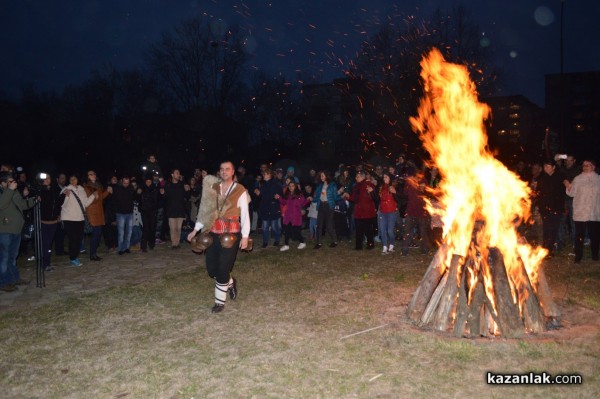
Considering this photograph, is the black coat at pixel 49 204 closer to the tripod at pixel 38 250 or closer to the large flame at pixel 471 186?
the tripod at pixel 38 250

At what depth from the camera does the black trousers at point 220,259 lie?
717 cm

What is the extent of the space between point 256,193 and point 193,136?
19.3m

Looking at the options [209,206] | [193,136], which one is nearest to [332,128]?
[193,136]

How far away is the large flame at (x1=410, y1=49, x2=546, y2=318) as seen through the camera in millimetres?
6488

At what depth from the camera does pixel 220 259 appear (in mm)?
7195

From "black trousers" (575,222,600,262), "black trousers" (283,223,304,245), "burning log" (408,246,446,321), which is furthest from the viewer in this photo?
"black trousers" (283,223,304,245)

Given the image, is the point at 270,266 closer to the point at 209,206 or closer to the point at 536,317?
the point at 209,206

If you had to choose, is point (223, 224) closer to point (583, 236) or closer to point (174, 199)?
point (174, 199)

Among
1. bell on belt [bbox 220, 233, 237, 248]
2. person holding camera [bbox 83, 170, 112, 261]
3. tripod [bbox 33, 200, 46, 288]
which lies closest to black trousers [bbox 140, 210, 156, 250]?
person holding camera [bbox 83, 170, 112, 261]

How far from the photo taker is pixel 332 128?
133 feet

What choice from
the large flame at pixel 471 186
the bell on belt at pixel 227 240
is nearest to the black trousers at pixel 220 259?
the bell on belt at pixel 227 240

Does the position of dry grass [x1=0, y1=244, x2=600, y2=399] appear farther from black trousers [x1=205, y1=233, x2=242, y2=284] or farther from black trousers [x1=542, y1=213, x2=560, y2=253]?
black trousers [x1=542, y1=213, x2=560, y2=253]

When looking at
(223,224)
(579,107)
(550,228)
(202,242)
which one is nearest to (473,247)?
(223,224)

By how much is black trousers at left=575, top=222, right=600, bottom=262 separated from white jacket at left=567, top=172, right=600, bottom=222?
0.12 metres
